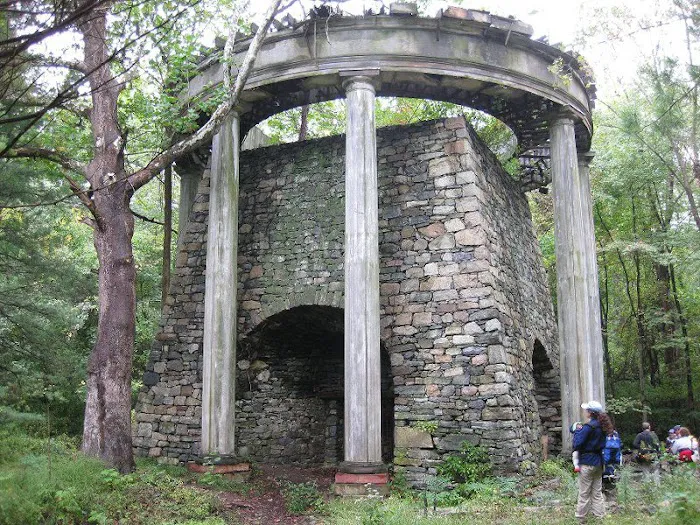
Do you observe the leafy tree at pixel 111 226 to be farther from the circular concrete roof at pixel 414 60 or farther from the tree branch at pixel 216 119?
the circular concrete roof at pixel 414 60

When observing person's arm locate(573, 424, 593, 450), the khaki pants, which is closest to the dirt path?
the khaki pants

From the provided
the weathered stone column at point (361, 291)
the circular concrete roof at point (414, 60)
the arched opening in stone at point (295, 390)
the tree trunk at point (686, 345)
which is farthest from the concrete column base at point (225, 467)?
the tree trunk at point (686, 345)

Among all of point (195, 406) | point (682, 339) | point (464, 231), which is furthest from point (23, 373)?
point (682, 339)

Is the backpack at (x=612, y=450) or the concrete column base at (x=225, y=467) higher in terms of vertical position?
the backpack at (x=612, y=450)

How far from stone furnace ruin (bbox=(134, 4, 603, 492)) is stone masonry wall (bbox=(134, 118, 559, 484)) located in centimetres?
3

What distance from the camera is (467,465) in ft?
29.8

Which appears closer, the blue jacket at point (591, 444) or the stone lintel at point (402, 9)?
the blue jacket at point (591, 444)

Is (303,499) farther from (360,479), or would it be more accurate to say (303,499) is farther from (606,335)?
(606,335)

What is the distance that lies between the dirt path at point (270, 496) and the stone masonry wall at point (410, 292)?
0.71 meters

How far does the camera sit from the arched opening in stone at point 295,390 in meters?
11.4

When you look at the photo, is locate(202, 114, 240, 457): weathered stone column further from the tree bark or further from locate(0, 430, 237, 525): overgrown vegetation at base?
the tree bark

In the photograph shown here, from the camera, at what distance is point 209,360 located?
9.74m

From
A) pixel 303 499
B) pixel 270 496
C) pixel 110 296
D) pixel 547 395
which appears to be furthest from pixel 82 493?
pixel 547 395

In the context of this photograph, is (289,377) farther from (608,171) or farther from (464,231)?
(608,171)
